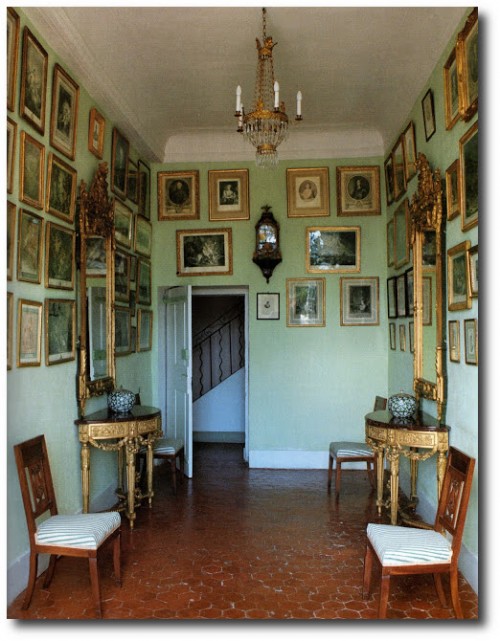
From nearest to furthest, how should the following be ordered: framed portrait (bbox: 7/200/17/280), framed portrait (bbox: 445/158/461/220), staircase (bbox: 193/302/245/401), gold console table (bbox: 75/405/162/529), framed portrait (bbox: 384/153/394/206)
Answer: framed portrait (bbox: 7/200/17/280) → framed portrait (bbox: 445/158/461/220) → gold console table (bbox: 75/405/162/529) → framed portrait (bbox: 384/153/394/206) → staircase (bbox: 193/302/245/401)

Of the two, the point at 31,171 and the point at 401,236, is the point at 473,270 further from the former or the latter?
the point at 31,171

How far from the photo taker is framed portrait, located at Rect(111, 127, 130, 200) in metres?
5.79

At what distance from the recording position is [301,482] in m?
6.52

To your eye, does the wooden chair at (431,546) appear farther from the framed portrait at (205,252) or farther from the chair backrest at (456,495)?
the framed portrait at (205,252)

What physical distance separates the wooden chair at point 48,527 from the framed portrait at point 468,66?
370 cm

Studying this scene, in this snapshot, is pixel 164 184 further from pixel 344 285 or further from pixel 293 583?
pixel 293 583

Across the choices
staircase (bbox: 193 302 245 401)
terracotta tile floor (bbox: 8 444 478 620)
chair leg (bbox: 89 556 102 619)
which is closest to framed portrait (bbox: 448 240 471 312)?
terracotta tile floor (bbox: 8 444 478 620)

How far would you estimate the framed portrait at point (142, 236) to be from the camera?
21.8 ft

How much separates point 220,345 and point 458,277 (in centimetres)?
665

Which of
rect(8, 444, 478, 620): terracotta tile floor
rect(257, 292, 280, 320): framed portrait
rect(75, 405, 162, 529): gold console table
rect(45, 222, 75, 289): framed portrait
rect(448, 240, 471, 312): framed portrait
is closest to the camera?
rect(8, 444, 478, 620): terracotta tile floor

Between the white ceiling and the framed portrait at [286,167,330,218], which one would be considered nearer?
the white ceiling

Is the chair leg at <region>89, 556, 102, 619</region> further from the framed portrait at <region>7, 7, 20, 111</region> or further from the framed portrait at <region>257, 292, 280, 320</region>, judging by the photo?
the framed portrait at <region>257, 292, 280, 320</region>

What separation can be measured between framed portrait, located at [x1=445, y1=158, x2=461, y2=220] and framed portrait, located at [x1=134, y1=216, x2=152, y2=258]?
145 inches

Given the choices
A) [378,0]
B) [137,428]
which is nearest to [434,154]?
[378,0]
